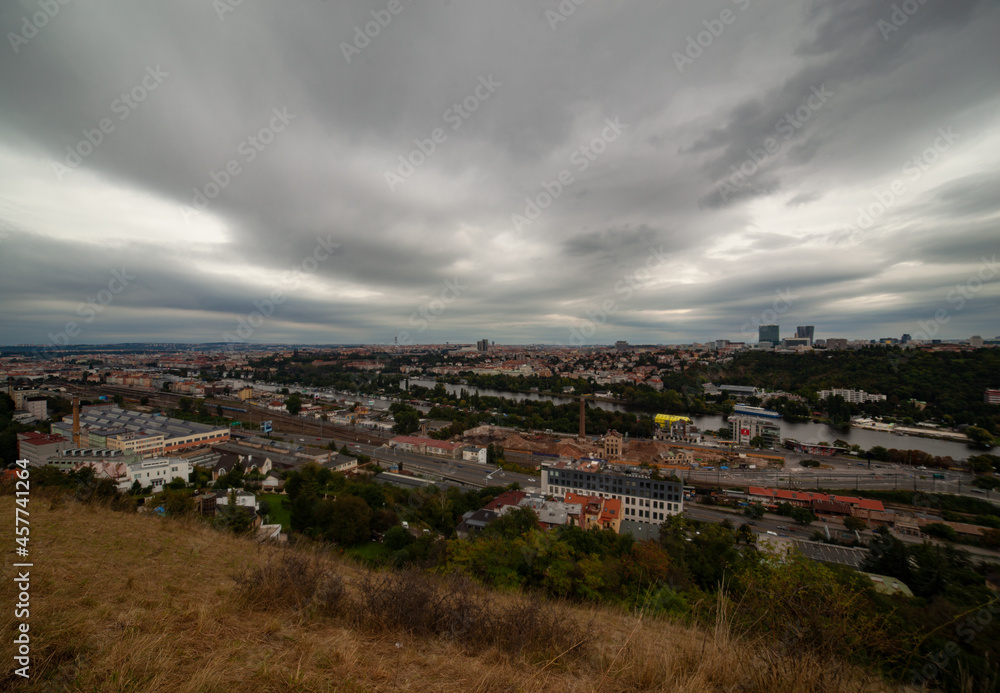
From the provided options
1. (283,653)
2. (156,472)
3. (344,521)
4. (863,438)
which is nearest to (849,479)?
(863,438)

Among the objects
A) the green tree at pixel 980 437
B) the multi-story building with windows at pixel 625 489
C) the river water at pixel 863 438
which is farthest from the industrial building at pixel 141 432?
the green tree at pixel 980 437

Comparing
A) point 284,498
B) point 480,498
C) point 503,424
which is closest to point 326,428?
point 503,424

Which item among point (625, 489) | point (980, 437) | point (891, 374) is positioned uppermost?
point (891, 374)

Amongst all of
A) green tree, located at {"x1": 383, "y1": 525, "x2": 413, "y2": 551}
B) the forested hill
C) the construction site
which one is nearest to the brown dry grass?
green tree, located at {"x1": 383, "y1": 525, "x2": 413, "y2": 551}

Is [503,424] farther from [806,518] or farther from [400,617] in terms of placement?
[400,617]

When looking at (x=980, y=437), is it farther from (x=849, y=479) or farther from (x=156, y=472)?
(x=156, y=472)

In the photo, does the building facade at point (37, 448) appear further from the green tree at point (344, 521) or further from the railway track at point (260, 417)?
the green tree at point (344, 521)

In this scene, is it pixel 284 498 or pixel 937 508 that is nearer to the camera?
pixel 284 498
